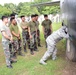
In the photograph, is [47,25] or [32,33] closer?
[32,33]

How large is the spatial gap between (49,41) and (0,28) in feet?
5.34

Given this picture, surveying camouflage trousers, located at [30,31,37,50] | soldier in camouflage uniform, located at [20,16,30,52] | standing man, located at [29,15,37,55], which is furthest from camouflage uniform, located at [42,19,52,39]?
soldier in camouflage uniform, located at [20,16,30,52]

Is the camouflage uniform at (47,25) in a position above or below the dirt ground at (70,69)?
above

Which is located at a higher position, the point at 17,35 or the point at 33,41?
the point at 17,35

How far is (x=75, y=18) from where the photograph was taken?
4562mm

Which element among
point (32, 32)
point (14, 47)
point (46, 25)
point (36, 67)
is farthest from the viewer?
point (46, 25)

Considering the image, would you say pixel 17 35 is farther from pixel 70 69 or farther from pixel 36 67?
pixel 70 69

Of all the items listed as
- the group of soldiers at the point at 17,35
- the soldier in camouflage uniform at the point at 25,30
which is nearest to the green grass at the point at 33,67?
the group of soldiers at the point at 17,35

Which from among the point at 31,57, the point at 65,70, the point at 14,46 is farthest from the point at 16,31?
the point at 65,70

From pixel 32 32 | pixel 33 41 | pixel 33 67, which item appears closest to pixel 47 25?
pixel 32 32

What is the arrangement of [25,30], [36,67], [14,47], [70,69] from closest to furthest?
[70,69], [36,67], [14,47], [25,30]

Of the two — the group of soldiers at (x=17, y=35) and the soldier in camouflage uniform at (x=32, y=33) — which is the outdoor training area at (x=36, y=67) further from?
the soldier in camouflage uniform at (x=32, y=33)

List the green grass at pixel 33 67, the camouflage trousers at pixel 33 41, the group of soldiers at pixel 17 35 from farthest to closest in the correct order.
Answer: the camouflage trousers at pixel 33 41 → the group of soldiers at pixel 17 35 → the green grass at pixel 33 67

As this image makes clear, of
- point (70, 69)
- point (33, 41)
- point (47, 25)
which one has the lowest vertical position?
point (70, 69)
